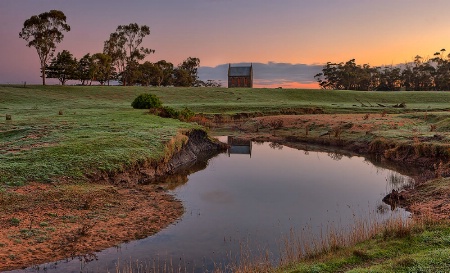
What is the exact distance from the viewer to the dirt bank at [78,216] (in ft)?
46.1

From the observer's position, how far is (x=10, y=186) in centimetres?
1906

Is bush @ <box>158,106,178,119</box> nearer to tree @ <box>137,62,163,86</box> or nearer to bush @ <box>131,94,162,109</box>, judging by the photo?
bush @ <box>131,94,162,109</box>

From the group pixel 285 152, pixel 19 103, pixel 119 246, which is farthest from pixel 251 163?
pixel 19 103

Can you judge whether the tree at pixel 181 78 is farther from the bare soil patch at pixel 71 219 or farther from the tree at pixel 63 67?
the bare soil patch at pixel 71 219

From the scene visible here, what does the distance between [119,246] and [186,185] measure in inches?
429

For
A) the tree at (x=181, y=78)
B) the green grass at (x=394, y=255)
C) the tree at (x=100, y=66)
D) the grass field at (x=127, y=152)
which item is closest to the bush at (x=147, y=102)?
the grass field at (x=127, y=152)

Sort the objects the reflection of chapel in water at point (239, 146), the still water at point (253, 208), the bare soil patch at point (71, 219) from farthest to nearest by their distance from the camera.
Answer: the reflection of chapel in water at point (239, 146) < the still water at point (253, 208) < the bare soil patch at point (71, 219)

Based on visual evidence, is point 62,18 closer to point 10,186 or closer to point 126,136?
point 126,136

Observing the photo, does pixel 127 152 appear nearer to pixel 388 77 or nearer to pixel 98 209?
pixel 98 209

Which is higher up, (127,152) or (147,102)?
(147,102)

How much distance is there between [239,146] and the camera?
45.0 meters

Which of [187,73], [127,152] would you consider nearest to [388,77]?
[187,73]

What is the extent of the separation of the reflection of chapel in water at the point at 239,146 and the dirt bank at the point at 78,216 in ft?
57.3

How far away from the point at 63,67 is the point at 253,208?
109086 millimetres
